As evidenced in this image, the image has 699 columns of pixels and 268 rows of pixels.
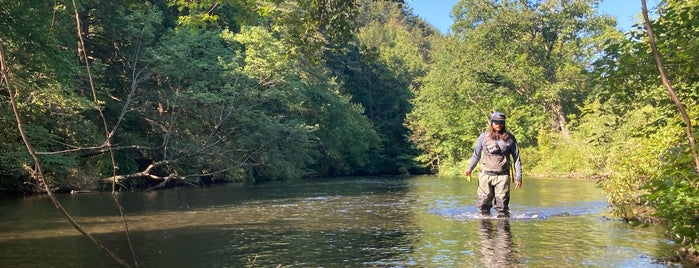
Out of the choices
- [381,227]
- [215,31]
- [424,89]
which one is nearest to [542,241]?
[381,227]

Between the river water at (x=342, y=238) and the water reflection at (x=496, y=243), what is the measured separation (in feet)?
0.05

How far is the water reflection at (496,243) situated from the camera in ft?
26.4

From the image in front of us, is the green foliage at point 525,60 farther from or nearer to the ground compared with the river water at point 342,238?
farther from the ground

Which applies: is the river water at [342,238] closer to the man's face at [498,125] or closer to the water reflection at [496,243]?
the water reflection at [496,243]

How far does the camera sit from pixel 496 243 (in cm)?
952

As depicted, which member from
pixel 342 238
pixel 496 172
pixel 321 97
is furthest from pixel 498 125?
pixel 321 97

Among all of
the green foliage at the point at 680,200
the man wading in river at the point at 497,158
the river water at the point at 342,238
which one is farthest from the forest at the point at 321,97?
the man wading in river at the point at 497,158

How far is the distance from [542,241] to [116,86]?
2634cm

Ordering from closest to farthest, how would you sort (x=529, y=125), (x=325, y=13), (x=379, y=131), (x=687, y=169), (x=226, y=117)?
(x=687, y=169) → (x=325, y=13) → (x=226, y=117) → (x=529, y=125) → (x=379, y=131)

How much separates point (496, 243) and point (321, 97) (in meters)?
42.9

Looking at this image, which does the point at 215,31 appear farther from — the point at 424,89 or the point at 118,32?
the point at 424,89

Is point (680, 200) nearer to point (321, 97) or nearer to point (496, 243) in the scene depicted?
point (496, 243)

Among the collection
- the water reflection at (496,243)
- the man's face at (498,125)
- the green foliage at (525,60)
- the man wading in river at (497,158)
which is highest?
the green foliage at (525,60)

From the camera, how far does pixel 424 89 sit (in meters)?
63.2
